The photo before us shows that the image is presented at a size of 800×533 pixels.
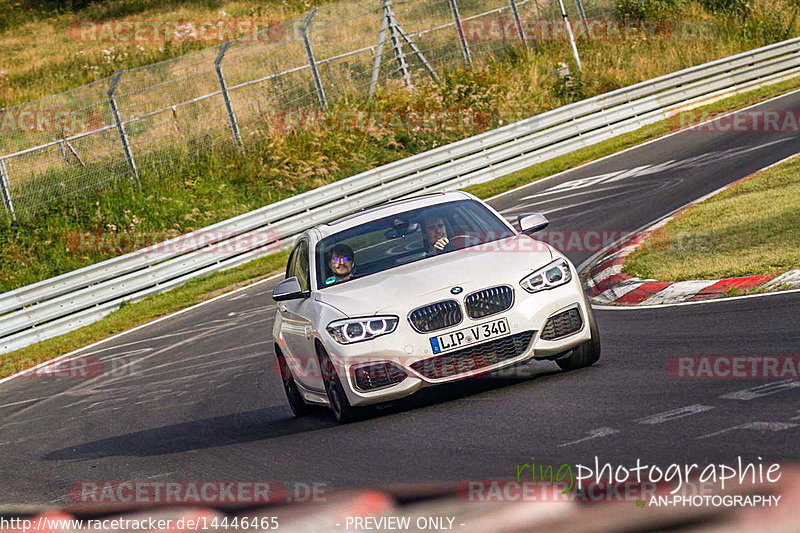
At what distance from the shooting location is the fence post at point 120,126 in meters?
26.6

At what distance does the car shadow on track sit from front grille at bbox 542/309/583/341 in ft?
1.75

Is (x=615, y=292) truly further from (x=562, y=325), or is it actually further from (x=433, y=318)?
(x=433, y=318)

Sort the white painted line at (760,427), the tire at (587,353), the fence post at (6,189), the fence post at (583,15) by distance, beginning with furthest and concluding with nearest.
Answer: the fence post at (583,15) < the fence post at (6,189) < the tire at (587,353) < the white painted line at (760,427)

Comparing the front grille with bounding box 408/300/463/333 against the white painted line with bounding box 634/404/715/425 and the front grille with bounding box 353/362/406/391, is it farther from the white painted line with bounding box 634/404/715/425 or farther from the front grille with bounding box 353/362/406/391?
the white painted line with bounding box 634/404/715/425

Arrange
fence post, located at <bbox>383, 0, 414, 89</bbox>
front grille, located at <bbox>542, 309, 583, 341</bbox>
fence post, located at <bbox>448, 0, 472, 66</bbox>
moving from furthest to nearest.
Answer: fence post, located at <bbox>448, 0, 472, 66</bbox> → fence post, located at <bbox>383, 0, 414, 89</bbox> → front grille, located at <bbox>542, 309, 583, 341</bbox>

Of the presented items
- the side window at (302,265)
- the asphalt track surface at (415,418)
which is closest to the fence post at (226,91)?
the asphalt track surface at (415,418)

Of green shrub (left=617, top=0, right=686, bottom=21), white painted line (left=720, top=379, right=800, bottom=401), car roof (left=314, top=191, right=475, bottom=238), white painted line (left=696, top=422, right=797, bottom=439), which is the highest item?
car roof (left=314, top=191, right=475, bottom=238)

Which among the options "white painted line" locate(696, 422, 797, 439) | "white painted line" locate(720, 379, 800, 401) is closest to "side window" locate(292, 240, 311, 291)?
"white painted line" locate(720, 379, 800, 401)

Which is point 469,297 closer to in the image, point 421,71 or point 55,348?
point 55,348

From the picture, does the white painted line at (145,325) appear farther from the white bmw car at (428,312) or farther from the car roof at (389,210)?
the white bmw car at (428,312)

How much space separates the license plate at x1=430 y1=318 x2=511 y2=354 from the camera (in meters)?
7.95

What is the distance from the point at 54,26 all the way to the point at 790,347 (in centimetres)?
5475

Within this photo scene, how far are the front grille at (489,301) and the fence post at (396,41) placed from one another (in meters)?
25.3

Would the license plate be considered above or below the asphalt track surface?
above
